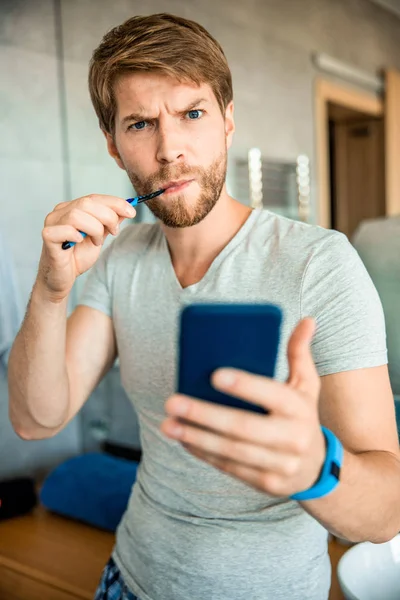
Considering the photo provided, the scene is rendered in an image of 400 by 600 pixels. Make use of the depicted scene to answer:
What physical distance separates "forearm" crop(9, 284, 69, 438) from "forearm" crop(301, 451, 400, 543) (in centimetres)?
48

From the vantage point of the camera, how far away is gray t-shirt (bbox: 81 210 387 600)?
79 cm

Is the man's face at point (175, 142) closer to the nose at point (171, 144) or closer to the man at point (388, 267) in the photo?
the nose at point (171, 144)

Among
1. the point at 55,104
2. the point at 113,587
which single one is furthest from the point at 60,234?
the point at 55,104

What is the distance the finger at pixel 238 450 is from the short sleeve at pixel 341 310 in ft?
Result: 0.99

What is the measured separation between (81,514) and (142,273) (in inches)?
26.6

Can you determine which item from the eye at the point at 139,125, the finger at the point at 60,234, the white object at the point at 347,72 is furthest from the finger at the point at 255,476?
the white object at the point at 347,72

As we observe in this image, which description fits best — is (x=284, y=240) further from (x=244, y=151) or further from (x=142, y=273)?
(x=244, y=151)

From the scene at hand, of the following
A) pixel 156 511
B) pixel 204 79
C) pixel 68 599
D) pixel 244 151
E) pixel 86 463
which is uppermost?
pixel 244 151

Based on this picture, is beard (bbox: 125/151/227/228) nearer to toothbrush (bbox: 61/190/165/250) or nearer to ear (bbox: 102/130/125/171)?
toothbrush (bbox: 61/190/165/250)

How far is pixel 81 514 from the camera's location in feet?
4.58

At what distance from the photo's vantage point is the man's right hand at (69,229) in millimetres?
810

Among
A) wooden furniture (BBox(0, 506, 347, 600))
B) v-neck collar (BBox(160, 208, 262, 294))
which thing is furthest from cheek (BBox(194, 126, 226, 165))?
wooden furniture (BBox(0, 506, 347, 600))

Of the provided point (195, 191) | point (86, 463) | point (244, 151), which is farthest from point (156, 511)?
point (244, 151)

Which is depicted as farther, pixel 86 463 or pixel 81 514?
pixel 86 463
